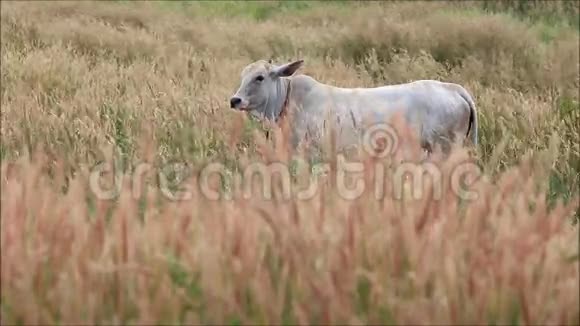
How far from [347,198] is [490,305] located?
0.57 meters

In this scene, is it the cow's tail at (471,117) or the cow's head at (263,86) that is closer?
the cow's tail at (471,117)

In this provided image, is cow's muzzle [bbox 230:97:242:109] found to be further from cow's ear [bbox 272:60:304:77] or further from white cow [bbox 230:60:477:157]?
cow's ear [bbox 272:60:304:77]

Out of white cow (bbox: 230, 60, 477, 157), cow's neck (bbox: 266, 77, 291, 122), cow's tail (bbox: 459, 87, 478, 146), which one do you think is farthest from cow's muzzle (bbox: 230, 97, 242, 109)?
cow's tail (bbox: 459, 87, 478, 146)

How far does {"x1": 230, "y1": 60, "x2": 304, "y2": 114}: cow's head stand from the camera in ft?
19.0

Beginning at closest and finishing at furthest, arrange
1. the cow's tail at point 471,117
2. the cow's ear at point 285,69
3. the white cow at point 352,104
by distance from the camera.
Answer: the white cow at point 352,104 < the cow's tail at point 471,117 < the cow's ear at point 285,69

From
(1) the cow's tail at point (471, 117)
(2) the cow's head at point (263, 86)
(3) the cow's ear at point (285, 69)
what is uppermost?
(3) the cow's ear at point (285, 69)

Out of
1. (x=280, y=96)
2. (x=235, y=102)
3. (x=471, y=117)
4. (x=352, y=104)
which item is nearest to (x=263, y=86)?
(x=280, y=96)

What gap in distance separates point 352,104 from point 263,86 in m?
0.68

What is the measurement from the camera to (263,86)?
19.1 ft

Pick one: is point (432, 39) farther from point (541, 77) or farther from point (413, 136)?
point (413, 136)

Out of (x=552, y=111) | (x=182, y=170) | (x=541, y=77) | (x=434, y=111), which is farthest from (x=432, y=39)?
(x=182, y=170)

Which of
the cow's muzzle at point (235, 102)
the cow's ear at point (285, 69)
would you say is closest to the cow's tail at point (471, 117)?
the cow's ear at point (285, 69)

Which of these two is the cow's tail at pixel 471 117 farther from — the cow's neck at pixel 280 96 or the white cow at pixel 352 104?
the cow's neck at pixel 280 96

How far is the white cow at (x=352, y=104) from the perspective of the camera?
5320 millimetres
